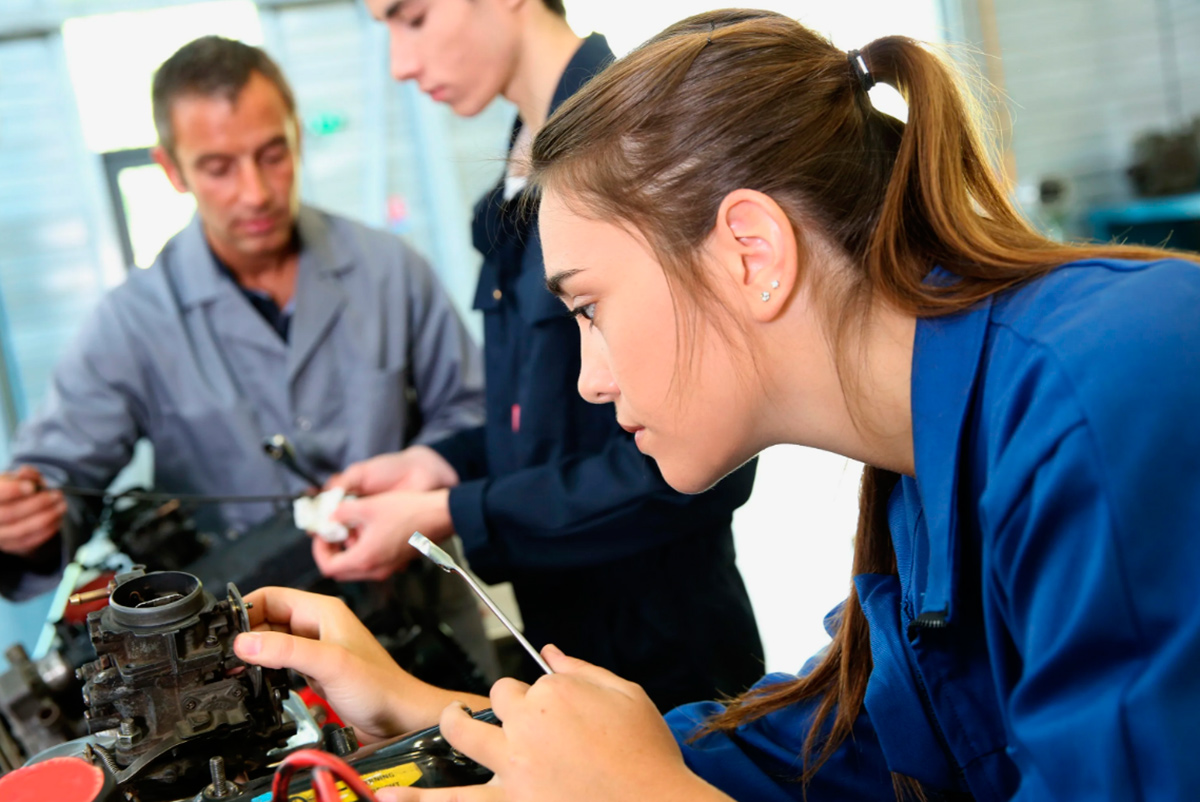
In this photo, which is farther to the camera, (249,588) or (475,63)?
(475,63)

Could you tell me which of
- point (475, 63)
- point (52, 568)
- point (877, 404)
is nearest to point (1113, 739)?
point (877, 404)

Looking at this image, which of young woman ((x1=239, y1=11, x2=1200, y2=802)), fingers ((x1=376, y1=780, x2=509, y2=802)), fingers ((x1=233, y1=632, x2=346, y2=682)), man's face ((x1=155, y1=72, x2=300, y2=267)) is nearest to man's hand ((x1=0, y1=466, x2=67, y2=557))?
man's face ((x1=155, y1=72, x2=300, y2=267))

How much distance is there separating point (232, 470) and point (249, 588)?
79 cm

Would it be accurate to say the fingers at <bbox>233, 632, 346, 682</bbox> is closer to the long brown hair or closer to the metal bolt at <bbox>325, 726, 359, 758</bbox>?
the metal bolt at <bbox>325, 726, 359, 758</bbox>

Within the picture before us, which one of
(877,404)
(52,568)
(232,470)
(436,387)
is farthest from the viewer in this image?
(436,387)

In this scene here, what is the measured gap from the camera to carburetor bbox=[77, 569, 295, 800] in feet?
2.56

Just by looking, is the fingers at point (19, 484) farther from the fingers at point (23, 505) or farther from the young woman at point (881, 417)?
the young woman at point (881, 417)

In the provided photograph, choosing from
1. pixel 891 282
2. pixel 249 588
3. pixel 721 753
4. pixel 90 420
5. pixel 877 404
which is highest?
pixel 891 282

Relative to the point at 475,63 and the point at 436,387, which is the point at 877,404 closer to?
the point at 475,63

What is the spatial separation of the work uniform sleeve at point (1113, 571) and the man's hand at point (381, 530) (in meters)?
0.95

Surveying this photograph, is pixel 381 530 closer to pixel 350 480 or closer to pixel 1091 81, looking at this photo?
pixel 350 480

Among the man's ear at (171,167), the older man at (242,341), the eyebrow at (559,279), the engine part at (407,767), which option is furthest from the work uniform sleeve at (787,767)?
the man's ear at (171,167)

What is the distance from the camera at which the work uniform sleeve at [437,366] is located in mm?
2082

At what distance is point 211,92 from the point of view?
183 centimetres
